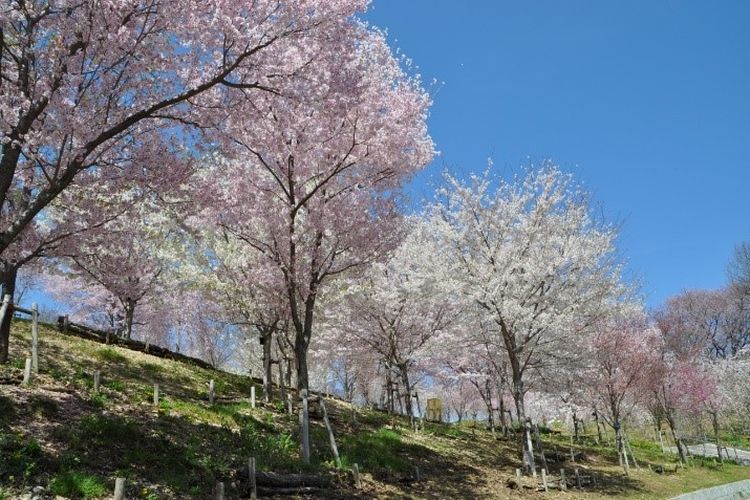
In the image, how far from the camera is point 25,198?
38.7 ft

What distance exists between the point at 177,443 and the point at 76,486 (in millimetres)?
3083

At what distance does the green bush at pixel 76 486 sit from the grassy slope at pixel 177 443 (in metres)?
0.01

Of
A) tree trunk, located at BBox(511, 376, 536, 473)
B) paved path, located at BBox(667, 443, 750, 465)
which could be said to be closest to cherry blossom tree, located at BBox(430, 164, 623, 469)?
tree trunk, located at BBox(511, 376, 536, 473)

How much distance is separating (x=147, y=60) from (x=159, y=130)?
189cm

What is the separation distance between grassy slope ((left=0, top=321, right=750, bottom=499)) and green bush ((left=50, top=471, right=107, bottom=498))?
0.6 inches

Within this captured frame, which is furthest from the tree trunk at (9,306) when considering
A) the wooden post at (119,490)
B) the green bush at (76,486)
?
the wooden post at (119,490)

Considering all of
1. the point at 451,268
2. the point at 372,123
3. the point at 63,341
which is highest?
the point at 372,123

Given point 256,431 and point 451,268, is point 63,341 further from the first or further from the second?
point 451,268

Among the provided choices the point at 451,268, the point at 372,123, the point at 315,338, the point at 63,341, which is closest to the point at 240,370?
the point at 315,338

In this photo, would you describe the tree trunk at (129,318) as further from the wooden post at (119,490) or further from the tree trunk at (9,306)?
the wooden post at (119,490)

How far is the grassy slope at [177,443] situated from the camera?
784 centimetres

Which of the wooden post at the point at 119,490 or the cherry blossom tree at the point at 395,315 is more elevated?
the cherry blossom tree at the point at 395,315

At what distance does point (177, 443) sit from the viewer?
998 centimetres

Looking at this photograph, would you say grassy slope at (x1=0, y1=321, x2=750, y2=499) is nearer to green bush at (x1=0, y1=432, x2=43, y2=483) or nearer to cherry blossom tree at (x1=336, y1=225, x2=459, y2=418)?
green bush at (x1=0, y1=432, x2=43, y2=483)
